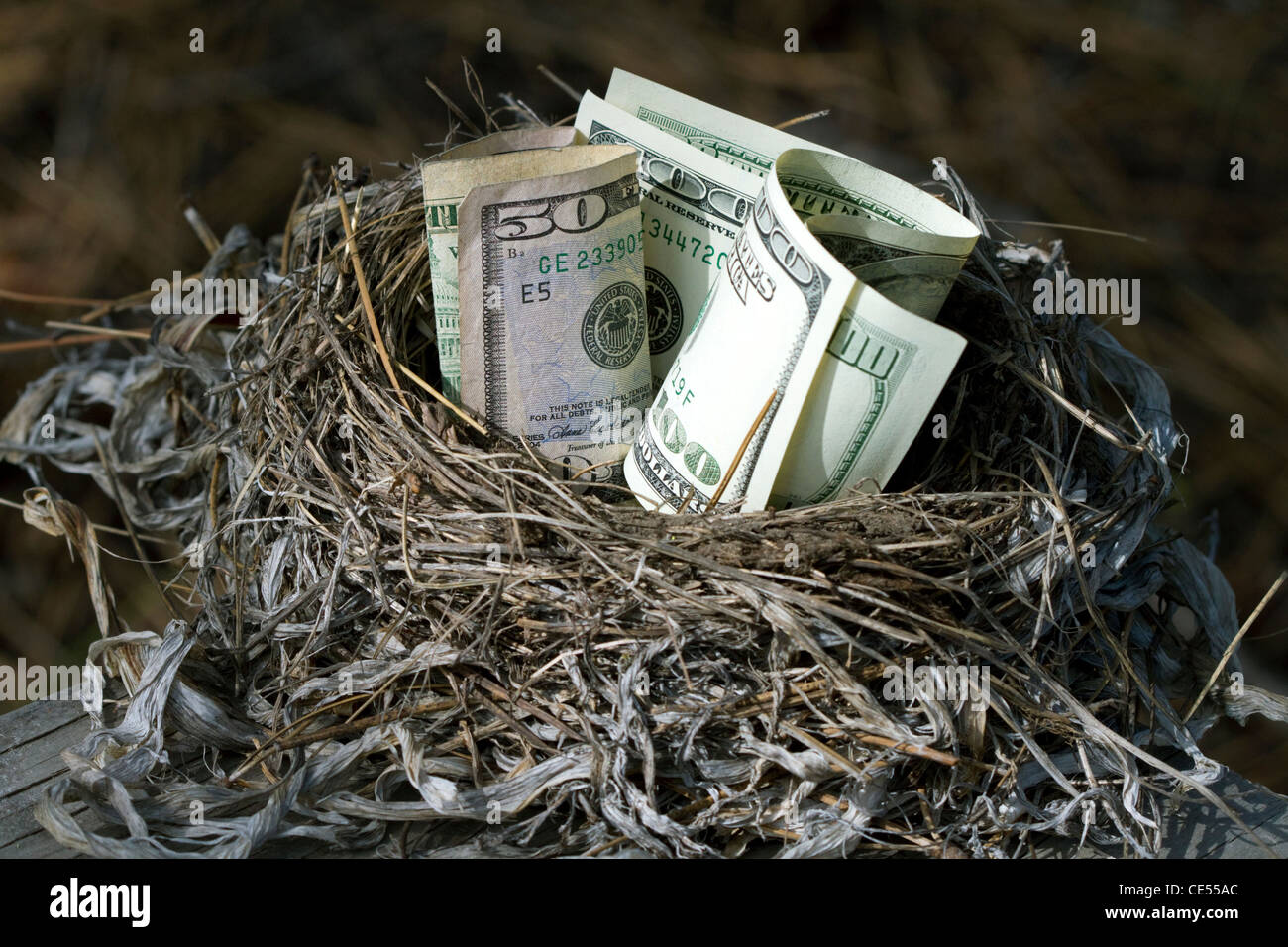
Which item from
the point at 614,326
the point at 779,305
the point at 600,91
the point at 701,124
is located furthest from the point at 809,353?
the point at 600,91

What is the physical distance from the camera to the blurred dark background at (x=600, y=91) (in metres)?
2.26

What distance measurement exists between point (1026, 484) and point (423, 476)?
68cm

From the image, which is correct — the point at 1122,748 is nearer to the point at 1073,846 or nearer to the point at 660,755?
the point at 1073,846

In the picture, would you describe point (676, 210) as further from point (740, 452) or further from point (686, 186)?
point (740, 452)

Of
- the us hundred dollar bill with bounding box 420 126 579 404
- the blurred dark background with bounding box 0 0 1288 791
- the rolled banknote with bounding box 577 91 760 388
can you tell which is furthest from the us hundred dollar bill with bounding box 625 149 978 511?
the blurred dark background with bounding box 0 0 1288 791

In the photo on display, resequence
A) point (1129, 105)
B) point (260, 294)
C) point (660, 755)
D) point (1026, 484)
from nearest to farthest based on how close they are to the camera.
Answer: point (660, 755), point (1026, 484), point (260, 294), point (1129, 105)

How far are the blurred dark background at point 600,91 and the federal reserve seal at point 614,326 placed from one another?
119cm

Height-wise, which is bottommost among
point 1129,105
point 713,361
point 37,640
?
point 37,640

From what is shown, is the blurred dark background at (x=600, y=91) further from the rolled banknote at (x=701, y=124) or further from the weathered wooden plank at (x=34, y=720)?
the weathered wooden plank at (x=34, y=720)

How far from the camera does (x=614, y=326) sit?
1312 mm

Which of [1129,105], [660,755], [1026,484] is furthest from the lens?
[1129,105]

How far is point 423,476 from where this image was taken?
1186mm

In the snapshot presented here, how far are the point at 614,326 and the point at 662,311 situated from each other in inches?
5.8

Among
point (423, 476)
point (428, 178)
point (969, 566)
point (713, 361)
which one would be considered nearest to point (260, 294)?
point (428, 178)
